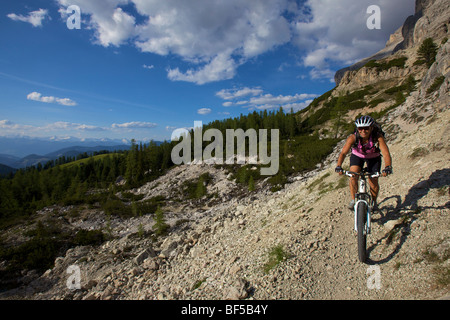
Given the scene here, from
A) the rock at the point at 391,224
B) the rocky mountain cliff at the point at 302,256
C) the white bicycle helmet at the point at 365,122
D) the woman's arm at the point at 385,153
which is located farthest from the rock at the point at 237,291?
the white bicycle helmet at the point at 365,122

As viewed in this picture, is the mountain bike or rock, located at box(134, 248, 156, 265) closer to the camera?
the mountain bike

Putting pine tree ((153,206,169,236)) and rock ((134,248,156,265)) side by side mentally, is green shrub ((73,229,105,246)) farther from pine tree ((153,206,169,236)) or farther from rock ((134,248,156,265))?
rock ((134,248,156,265))

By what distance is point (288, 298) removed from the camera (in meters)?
5.23

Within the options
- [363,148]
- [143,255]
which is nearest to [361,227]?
[363,148]

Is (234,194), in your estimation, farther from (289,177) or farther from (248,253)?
(248,253)

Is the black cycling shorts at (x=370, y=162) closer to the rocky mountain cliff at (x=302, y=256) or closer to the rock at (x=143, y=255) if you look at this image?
the rocky mountain cliff at (x=302, y=256)

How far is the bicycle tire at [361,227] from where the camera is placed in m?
5.39

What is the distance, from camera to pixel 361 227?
538 cm

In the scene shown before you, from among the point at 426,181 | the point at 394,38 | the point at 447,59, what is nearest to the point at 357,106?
the point at 447,59

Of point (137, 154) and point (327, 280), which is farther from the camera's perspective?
point (137, 154)

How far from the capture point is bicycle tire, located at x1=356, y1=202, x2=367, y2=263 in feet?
17.7

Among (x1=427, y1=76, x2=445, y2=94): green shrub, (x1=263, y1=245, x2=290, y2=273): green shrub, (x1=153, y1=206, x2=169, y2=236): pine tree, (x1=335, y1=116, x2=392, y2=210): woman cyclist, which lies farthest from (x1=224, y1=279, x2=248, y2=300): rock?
(x1=427, y1=76, x2=445, y2=94): green shrub
